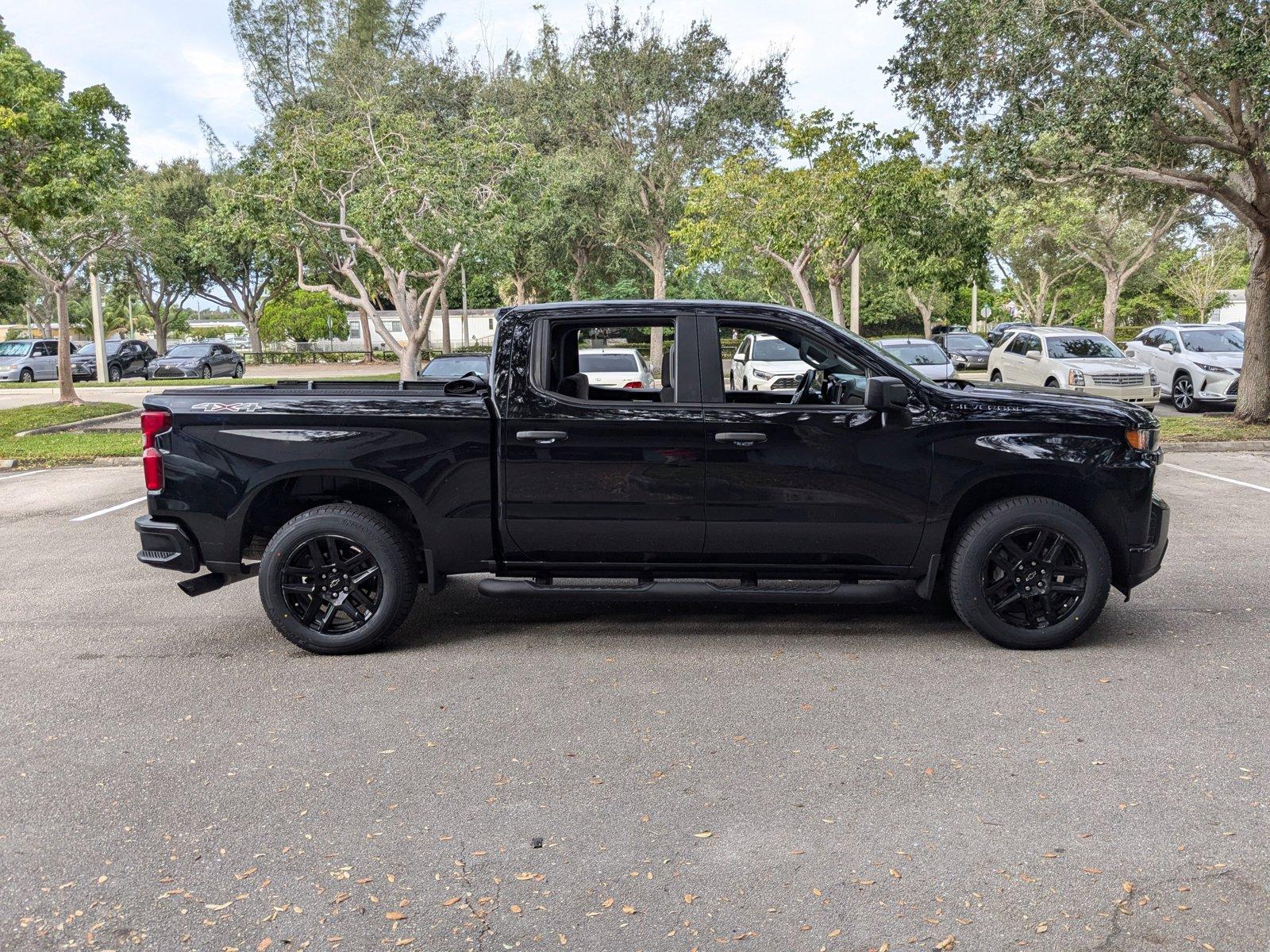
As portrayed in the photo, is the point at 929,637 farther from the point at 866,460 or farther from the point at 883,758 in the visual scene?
the point at 883,758

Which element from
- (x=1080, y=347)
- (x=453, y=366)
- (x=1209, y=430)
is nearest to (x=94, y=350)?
(x=453, y=366)

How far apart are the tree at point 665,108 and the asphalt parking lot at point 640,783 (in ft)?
96.4

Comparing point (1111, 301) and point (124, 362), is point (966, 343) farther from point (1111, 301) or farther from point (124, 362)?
point (124, 362)

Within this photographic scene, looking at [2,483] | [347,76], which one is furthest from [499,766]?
[347,76]

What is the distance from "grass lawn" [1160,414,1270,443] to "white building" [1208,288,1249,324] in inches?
1868

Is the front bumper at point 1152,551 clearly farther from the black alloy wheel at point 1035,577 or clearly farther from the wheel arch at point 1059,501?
the black alloy wheel at point 1035,577

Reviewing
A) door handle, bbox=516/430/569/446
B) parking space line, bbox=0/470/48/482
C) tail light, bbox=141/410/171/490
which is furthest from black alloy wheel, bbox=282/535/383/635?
parking space line, bbox=0/470/48/482

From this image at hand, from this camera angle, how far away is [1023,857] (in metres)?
3.49

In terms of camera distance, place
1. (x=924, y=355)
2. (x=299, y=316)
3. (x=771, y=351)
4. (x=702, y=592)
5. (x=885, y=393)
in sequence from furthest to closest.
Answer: (x=299, y=316)
(x=924, y=355)
(x=771, y=351)
(x=702, y=592)
(x=885, y=393)

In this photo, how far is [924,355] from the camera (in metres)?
21.5

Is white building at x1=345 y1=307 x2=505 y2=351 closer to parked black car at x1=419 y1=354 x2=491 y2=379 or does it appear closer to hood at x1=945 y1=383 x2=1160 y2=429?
parked black car at x1=419 y1=354 x2=491 y2=379

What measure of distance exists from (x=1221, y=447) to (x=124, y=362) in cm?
3483

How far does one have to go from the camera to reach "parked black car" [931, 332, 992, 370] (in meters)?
37.9

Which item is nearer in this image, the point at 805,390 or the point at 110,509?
the point at 805,390
